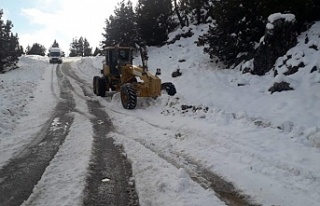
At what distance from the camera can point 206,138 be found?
8.76m

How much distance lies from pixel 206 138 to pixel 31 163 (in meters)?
4.14

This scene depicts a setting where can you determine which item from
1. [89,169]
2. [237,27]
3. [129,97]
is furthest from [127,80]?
[89,169]

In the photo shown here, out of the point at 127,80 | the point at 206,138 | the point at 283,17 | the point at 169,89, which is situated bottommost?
the point at 206,138

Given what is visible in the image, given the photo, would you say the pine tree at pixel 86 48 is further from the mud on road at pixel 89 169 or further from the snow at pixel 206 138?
the mud on road at pixel 89 169

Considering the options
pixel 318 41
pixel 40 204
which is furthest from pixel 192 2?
pixel 40 204

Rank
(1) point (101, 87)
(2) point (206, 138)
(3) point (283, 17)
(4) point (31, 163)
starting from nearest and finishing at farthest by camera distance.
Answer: (4) point (31, 163) < (2) point (206, 138) < (3) point (283, 17) < (1) point (101, 87)

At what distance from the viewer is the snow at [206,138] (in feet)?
18.6

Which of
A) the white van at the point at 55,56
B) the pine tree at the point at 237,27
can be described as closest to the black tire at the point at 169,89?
the pine tree at the point at 237,27

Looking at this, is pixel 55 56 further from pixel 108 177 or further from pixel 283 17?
pixel 108 177

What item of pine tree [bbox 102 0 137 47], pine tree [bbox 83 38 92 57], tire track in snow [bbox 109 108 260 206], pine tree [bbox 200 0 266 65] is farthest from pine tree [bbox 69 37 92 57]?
tire track in snow [bbox 109 108 260 206]

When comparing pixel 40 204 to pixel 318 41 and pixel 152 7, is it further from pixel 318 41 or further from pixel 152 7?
pixel 152 7

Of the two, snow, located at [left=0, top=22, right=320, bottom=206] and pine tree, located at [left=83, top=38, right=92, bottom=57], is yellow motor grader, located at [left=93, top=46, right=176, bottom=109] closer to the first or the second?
snow, located at [left=0, top=22, right=320, bottom=206]

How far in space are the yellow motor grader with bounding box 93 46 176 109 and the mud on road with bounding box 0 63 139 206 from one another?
2896mm

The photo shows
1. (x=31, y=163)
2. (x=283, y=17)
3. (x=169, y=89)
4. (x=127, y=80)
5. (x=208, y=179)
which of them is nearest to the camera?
(x=208, y=179)
